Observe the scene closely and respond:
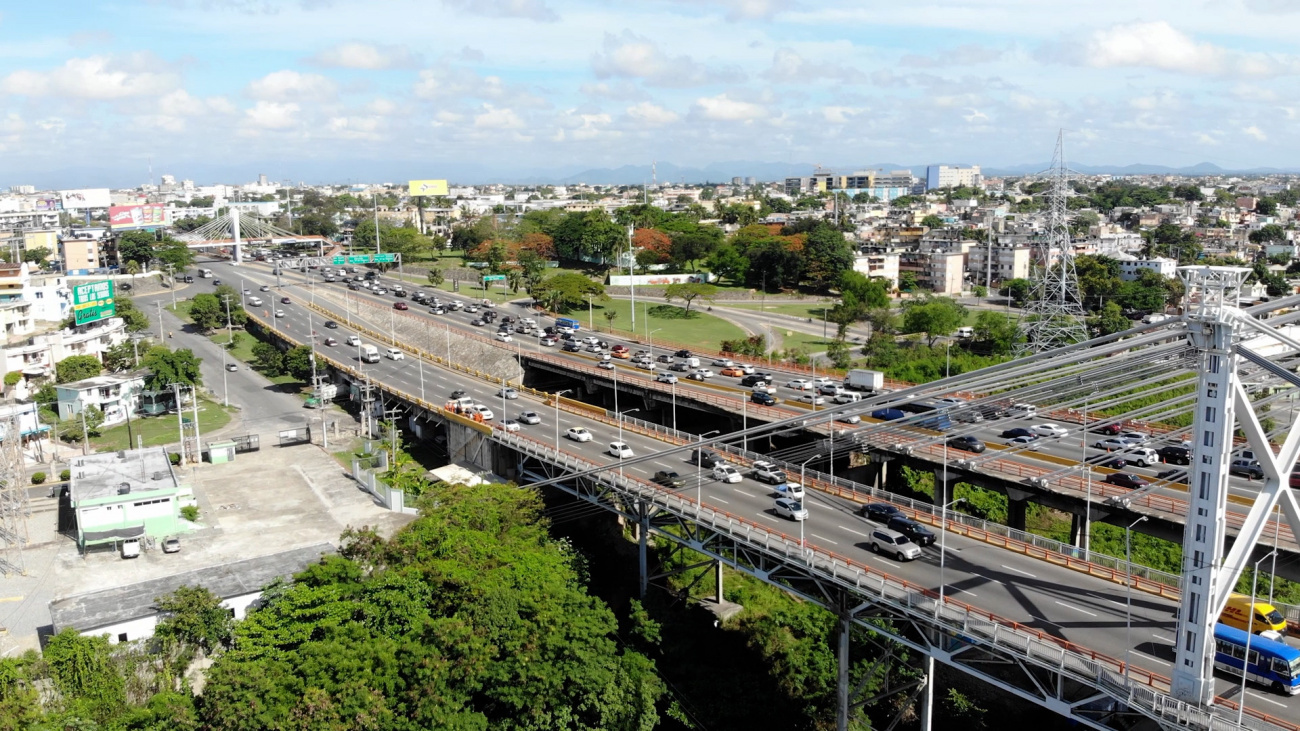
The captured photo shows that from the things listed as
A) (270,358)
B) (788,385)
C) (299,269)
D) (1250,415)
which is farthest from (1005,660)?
(299,269)

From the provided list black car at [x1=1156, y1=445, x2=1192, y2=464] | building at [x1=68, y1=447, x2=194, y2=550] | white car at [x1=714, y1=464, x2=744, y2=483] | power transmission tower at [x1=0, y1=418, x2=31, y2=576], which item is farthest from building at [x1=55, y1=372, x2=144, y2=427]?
black car at [x1=1156, y1=445, x2=1192, y2=464]

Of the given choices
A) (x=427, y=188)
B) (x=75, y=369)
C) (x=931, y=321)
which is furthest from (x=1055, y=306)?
(x=427, y=188)

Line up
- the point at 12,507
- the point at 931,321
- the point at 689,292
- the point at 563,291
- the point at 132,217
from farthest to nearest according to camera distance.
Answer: the point at 132,217 < the point at 689,292 < the point at 563,291 < the point at 931,321 < the point at 12,507

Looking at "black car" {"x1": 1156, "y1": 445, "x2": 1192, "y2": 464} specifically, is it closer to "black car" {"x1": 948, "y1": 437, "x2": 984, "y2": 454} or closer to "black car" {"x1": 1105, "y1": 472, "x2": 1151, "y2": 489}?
"black car" {"x1": 1105, "y1": 472, "x2": 1151, "y2": 489}

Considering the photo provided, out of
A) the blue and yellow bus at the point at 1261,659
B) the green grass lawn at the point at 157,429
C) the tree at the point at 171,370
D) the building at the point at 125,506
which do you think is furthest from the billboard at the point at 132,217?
the blue and yellow bus at the point at 1261,659

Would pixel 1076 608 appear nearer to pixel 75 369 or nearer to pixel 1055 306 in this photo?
pixel 1055 306

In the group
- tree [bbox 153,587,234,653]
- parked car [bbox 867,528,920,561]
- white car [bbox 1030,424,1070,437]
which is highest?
white car [bbox 1030,424,1070,437]

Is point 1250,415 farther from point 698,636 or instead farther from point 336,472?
point 336,472
